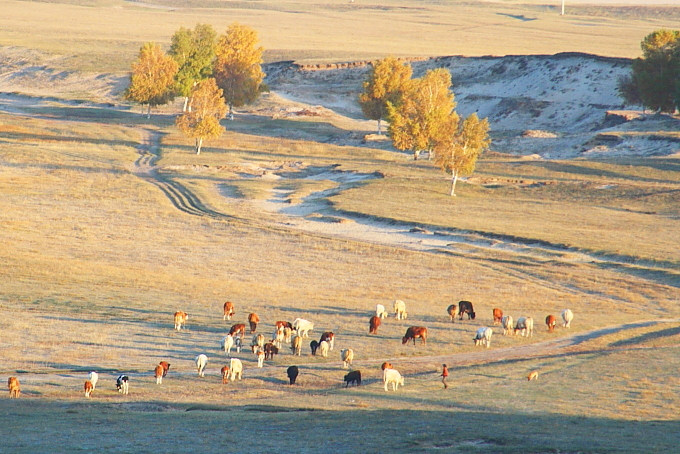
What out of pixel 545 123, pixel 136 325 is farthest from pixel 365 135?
pixel 136 325

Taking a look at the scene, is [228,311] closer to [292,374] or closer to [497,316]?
[292,374]

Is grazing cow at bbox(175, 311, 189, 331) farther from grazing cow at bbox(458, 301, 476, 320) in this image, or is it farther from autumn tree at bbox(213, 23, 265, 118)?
autumn tree at bbox(213, 23, 265, 118)

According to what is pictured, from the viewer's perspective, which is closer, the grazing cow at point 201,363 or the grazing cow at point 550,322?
the grazing cow at point 201,363

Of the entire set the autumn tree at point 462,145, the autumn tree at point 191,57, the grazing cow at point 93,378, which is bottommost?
the grazing cow at point 93,378

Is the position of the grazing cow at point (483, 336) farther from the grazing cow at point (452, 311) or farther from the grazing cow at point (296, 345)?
the grazing cow at point (296, 345)

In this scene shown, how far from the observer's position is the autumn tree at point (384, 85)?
9981 cm

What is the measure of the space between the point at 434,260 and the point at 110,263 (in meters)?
16.4

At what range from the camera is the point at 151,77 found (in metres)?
109

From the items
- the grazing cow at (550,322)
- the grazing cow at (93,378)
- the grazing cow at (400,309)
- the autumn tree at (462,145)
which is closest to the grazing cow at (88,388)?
the grazing cow at (93,378)

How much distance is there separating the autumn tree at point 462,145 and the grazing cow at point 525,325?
36634 mm

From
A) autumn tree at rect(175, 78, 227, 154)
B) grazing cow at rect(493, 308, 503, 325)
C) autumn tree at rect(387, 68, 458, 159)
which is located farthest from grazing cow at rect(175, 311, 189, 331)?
autumn tree at rect(175, 78, 227, 154)

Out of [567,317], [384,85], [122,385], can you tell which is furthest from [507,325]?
[384,85]

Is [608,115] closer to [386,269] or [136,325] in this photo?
[386,269]

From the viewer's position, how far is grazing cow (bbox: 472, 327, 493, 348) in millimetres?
28672
